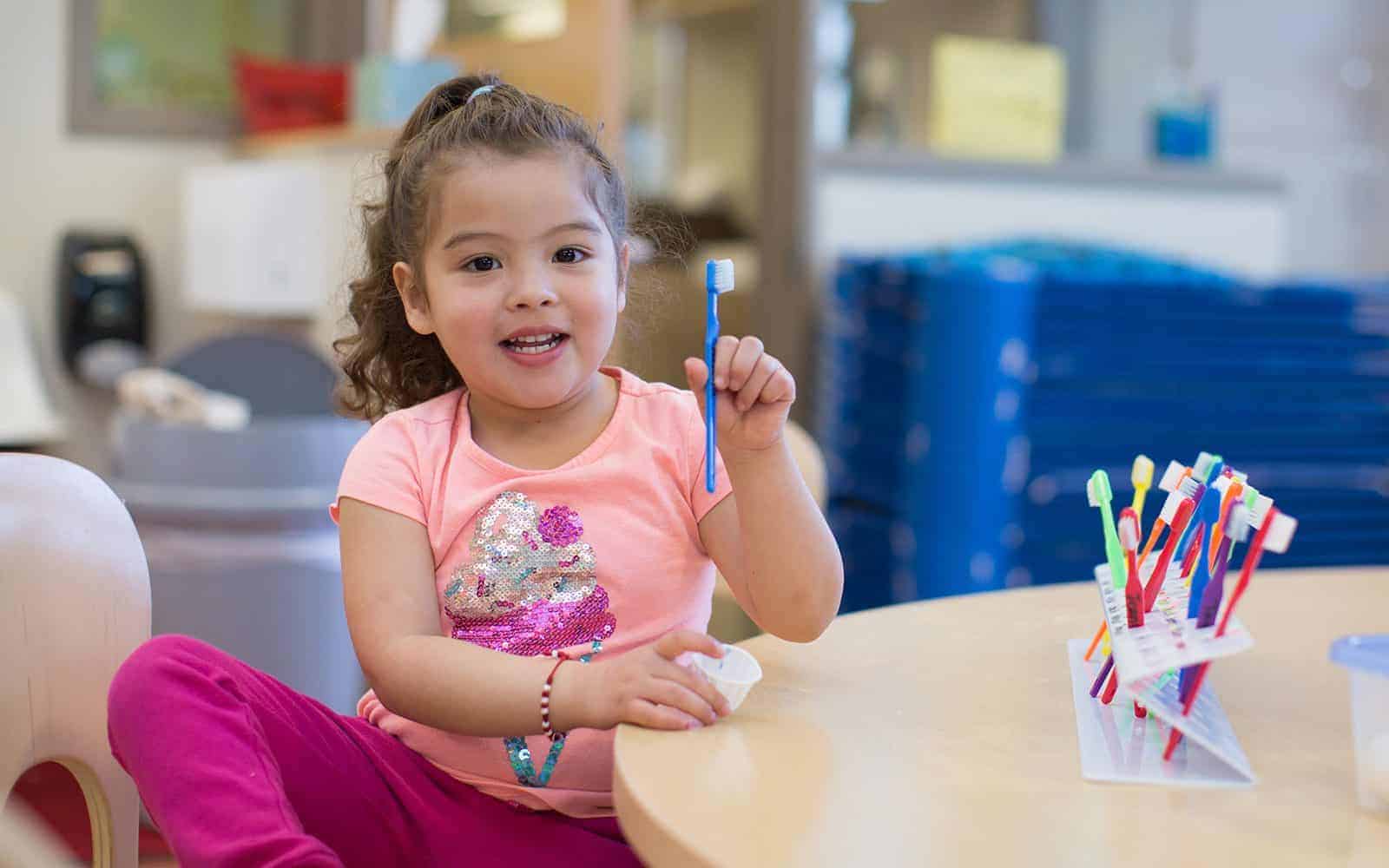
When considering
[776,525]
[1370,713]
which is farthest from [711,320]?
[1370,713]

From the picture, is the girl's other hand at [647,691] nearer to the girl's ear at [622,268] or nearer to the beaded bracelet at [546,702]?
the beaded bracelet at [546,702]

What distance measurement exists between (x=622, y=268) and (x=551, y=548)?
0.25 metres

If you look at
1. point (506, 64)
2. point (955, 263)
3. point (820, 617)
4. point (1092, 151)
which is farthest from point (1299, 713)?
point (1092, 151)

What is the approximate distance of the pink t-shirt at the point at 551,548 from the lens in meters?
1.02

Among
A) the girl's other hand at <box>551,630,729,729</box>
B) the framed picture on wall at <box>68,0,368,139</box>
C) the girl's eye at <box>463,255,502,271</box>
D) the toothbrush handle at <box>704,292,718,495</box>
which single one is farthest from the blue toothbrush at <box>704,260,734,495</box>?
the framed picture on wall at <box>68,0,368,139</box>

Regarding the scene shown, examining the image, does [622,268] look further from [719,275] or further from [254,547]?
[254,547]

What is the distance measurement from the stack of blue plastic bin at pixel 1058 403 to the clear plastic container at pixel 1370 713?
1973 millimetres

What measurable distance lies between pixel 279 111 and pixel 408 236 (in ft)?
9.32

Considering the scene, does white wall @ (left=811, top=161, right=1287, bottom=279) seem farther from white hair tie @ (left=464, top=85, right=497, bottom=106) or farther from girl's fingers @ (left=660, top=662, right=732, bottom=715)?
girl's fingers @ (left=660, top=662, right=732, bottom=715)

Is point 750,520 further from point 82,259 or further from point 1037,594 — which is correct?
point 82,259

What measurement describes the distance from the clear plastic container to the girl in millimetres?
349

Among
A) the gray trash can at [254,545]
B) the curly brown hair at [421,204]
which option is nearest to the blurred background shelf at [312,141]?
the gray trash can at [254,545]

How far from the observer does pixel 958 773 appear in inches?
28.0

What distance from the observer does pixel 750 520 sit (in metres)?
1.00
